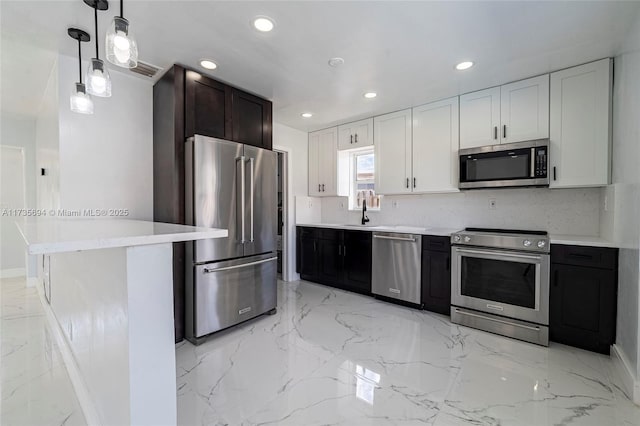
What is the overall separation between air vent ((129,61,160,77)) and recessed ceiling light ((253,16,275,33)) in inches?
46.4

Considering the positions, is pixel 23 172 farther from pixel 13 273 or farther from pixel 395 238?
pixel 395 238

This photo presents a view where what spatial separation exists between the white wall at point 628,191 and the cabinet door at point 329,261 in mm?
2713

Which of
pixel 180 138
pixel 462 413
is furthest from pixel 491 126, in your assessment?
pixel 180 138

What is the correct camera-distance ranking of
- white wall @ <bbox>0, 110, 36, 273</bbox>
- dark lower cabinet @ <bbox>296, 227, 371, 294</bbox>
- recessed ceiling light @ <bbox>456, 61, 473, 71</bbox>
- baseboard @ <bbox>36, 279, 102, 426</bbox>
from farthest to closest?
1. white wall @ <bbox>0, 110, 36, 273</bbox>
2. dark lower cabinet @ <bbox>296, 227, 371, 294</bbox>
3. recessed ceiling light @ <bbox>456, 61, 473, 71</bbox>
4. baseboard @ <bbox>36, 279, 102, 426</bbox>

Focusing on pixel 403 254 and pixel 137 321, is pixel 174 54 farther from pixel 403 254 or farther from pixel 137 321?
pixel 403 254

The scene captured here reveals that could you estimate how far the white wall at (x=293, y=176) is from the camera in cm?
439

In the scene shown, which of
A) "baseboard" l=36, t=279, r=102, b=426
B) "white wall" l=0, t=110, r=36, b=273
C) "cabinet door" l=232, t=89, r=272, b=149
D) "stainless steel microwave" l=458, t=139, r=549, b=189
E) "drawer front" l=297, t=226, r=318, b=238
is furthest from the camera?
"drawer front" l=297, t=226, r=318, b=238

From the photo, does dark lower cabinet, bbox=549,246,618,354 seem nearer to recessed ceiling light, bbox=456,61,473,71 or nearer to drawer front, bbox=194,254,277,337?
recessed ceiling light, bbox=456,61,473,71

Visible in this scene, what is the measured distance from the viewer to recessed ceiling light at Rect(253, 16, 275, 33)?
1.88 meters

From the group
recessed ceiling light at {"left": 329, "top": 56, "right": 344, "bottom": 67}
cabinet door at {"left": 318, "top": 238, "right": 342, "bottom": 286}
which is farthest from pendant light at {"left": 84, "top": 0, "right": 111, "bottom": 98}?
cabinet door at {"left": 318, "top": 238, "right": 342, "bottom": 286}

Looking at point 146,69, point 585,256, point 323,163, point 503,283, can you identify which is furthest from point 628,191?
point 146,69

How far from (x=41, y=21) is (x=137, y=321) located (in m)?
2.24

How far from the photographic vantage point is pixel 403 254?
10.8 feet

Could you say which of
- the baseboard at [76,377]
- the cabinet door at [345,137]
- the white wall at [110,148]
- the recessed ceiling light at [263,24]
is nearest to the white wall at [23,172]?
the baseboard at [76,377]
